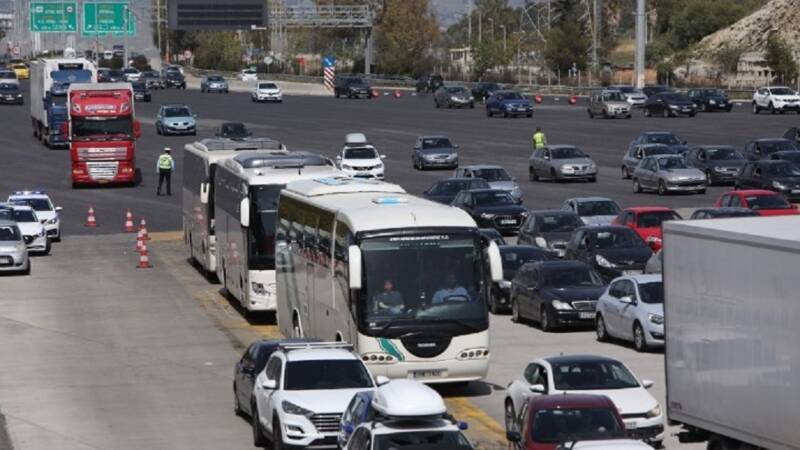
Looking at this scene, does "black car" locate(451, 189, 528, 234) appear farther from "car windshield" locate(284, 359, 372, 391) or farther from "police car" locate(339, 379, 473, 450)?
"police car" locate(339, 379, 473, 450)

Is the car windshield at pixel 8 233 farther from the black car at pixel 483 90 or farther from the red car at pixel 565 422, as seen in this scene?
the black car at pixel 483 90

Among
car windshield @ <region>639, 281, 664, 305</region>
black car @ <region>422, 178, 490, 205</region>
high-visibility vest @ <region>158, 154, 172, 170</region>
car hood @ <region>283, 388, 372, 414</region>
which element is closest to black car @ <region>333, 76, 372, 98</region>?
high-visibility vest @ <region>158, 154, 172, 170</region>

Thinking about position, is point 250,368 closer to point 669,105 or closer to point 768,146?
point 768,146

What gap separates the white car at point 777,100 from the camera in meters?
94.6

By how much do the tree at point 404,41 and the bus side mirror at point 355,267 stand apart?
446ft

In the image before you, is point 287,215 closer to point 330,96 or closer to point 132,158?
point 132,158

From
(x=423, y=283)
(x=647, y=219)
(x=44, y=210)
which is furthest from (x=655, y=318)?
(x=44, y=210)

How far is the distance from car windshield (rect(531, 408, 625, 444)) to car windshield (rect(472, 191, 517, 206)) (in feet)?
99.2

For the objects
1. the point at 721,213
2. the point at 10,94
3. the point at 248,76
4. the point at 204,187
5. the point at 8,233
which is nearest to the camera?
the point at 721,213

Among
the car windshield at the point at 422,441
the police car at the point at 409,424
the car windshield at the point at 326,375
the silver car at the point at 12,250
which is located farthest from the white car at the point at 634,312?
the silver car at the point at 12,250

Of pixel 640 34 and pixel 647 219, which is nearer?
pixel 647 219

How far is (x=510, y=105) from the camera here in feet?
320

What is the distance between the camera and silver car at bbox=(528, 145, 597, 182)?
62.7m

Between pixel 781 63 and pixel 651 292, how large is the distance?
89.8 meters
